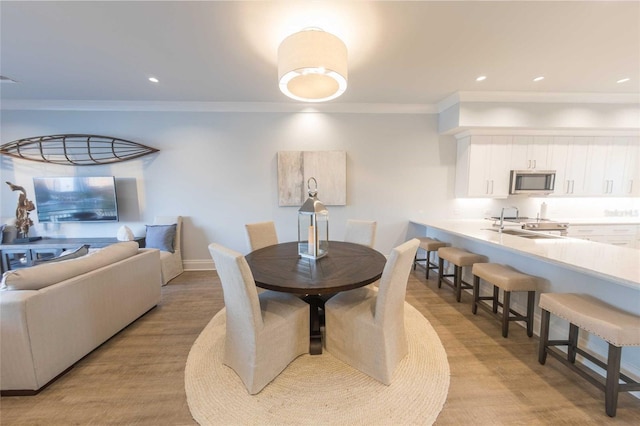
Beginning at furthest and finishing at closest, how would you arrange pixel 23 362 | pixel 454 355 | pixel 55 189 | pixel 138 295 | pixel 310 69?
pixel 55 189 < pixel 138 295 < pixel 454 355 < pixel 310 69 < pixel 23 362

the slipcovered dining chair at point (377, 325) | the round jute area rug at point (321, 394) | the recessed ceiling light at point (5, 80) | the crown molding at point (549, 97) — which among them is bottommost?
the round jute area rug at point (321, 394)

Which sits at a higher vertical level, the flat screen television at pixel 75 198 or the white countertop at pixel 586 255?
the flat screen television at pixel 75 198

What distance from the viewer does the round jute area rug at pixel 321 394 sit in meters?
1.42

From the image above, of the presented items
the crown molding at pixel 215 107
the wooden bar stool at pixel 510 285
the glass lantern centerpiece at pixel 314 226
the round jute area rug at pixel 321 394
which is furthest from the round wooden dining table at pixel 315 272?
the crown molding at pixel 215 107

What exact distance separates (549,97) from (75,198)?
300 inches

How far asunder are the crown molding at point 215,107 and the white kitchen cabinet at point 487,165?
94cm

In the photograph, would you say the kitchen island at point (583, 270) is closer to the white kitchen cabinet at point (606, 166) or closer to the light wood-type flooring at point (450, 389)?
the light wood-type flooring at point (450, 389)

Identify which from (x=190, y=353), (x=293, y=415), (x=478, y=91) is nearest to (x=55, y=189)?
(x=190, y=353)

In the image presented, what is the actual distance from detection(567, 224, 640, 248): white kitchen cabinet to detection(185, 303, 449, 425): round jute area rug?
3523mm

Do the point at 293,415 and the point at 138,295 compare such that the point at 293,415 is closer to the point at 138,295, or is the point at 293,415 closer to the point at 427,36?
the point at 138,295

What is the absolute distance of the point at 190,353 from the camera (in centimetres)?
202

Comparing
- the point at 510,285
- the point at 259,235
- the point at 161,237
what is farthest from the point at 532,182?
the point at 161,237

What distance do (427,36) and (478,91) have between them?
185cm

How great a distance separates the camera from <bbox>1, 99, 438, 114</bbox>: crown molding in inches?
149
